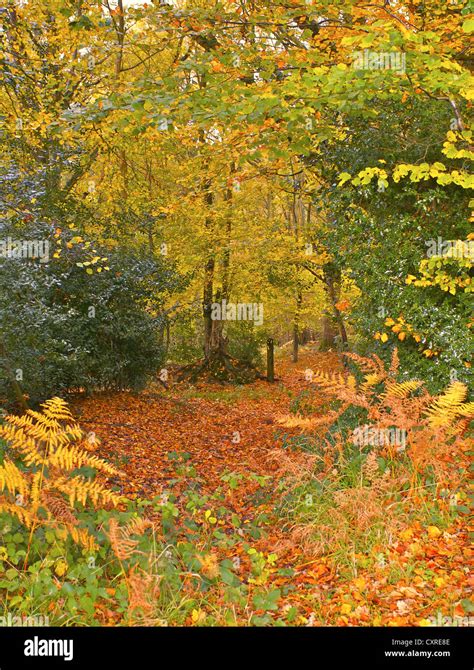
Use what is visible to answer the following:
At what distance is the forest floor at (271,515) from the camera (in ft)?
12.9

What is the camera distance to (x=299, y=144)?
257 inches

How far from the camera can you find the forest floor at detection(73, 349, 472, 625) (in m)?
3.93

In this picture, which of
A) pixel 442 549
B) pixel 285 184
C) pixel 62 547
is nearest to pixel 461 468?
pixel 442 549

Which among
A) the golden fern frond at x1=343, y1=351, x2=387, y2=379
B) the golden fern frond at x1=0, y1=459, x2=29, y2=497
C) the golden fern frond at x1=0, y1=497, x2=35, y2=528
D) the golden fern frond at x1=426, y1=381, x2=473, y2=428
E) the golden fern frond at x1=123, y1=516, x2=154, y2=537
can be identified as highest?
the golden fern frond at x1=343, y1=351, x2=387, y2=379

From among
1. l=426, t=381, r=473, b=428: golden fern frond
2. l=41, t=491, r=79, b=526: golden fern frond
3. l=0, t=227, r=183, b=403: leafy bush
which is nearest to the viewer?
l=41, t=491, r=79, b=526: golden fern frond

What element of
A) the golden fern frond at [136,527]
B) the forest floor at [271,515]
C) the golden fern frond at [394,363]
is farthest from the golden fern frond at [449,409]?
the golden fern frond at [136,527]

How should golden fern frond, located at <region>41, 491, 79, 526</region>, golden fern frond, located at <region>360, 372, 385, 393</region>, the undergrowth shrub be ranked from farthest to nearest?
golden fern frond, located at <region>360, 372, 385, 393</region> < the undergrowth shrub < golden fern frond, located at <region>41, 491, 79, 526</region>

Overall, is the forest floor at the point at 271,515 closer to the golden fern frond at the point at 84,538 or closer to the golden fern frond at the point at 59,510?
the golden fern frond at the point at 84,538

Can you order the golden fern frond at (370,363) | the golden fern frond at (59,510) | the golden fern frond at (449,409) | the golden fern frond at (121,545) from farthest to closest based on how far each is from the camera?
→ the golden fern frond at (370,363) < the golden fern frond at (449,409) < the golden fern frond at (59,510) < the golden fern frond at (121,545)

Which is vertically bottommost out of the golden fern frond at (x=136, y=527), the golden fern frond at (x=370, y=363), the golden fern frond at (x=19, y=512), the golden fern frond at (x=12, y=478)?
the golden fern frond at (x=136, y=527)

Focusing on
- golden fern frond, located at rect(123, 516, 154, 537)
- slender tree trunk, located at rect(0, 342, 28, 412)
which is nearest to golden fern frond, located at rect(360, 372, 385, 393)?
golden fern frond, located at rect(123, 516, 154, 537)

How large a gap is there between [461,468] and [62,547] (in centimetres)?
399

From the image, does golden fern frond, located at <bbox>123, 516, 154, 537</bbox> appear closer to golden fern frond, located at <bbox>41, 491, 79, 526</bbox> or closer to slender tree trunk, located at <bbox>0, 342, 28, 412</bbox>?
golden fern frond, located at <bbox>41, 491, 79, 526</bbox>

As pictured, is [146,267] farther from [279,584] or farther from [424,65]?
[279,584]
